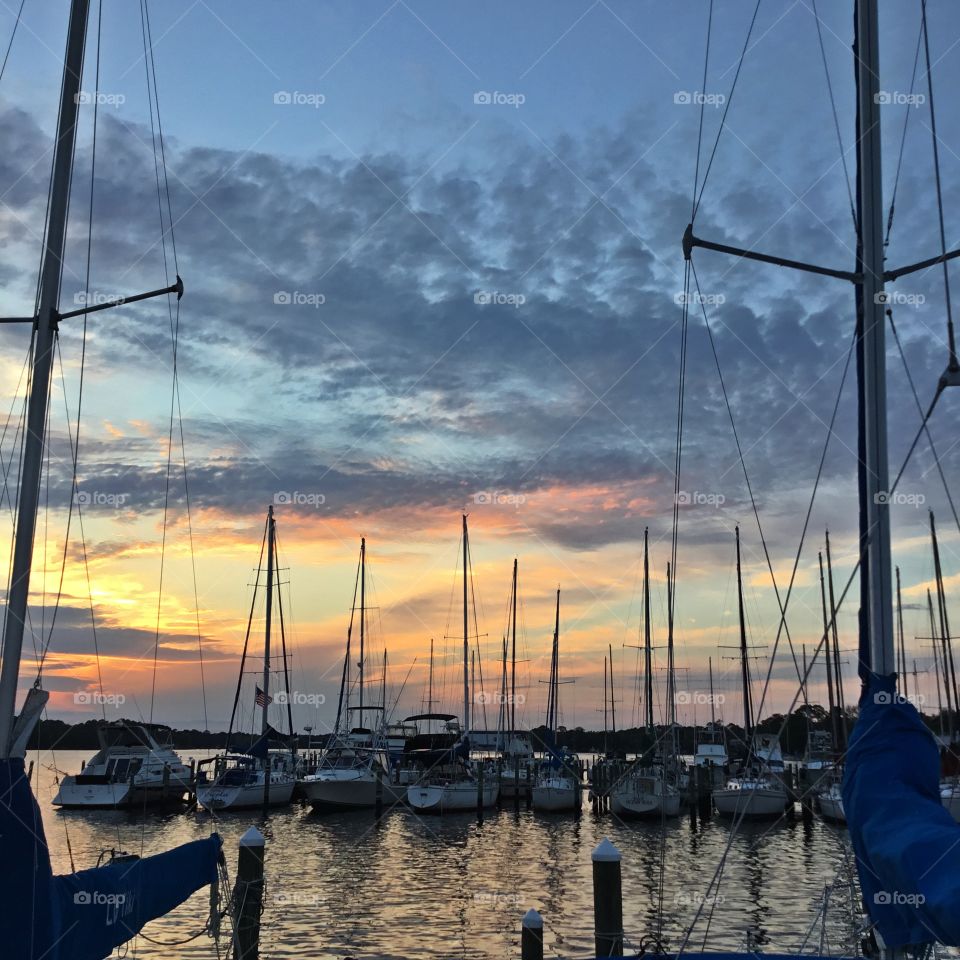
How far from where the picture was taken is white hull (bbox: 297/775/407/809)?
48.6 meters

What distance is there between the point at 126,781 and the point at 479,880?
31.1 metres

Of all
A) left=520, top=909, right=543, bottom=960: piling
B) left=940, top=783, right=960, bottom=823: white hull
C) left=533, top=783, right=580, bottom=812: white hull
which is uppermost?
left=520, top=909, right=543, bottom=960: piling

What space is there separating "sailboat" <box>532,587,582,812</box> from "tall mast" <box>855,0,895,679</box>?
141ft

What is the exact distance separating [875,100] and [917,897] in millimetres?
6780

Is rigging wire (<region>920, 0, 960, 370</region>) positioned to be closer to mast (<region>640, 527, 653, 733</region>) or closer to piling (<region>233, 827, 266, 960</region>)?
piling (<region>233, 827, 266, 960</region>)

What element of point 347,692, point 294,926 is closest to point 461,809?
point 347,692

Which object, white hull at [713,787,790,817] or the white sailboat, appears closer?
white hull at [713,787,790,817]

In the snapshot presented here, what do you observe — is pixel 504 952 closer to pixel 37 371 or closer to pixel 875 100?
pixel 37 371

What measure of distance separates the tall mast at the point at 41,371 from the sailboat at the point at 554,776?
42.9 m

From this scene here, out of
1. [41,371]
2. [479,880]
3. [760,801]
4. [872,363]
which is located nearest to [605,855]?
[872,363]

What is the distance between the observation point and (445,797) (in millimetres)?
48625

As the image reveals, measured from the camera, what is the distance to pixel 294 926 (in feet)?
70.6

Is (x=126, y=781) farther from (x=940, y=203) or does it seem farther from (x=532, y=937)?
(x=940, y=203)

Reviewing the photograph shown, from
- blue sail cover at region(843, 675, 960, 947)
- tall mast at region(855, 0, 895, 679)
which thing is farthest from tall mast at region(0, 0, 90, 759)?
tall mast at region(855, 0, 895, 679)
